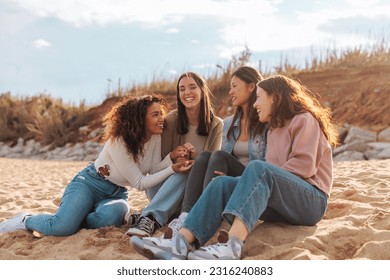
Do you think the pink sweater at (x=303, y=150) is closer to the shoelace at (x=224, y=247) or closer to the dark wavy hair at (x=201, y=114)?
the shoelace at (x=224, y=247)

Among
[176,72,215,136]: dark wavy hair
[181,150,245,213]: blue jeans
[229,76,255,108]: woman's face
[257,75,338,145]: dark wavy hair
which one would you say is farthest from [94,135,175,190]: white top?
[257,75,338,145]: dark wavy hair

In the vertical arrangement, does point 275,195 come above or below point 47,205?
above

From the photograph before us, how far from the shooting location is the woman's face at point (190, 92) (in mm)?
3881

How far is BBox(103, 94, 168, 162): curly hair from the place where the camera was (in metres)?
3.73

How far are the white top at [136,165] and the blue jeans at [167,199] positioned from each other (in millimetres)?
92

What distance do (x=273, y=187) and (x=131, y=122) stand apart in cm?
132

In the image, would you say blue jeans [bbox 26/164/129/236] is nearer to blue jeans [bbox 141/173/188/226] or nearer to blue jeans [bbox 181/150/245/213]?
blue jeans [bbox 141/173/188/226]

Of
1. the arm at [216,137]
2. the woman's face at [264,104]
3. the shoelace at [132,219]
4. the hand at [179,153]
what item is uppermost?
the woman's face at [264,104]

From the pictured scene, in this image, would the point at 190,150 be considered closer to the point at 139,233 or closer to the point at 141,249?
the point at 139,233

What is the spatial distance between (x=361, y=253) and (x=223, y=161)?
999 millimetres

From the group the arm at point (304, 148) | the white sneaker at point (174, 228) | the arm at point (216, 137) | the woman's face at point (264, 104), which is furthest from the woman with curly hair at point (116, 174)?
the arm at point (304, 148)

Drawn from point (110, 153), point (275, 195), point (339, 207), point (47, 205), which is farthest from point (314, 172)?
point (47, 205)

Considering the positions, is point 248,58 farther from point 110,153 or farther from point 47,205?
point 110,153

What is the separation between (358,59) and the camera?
1275 centimetres
